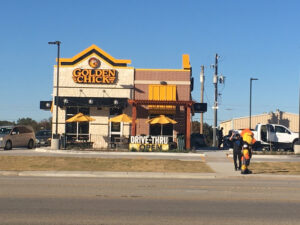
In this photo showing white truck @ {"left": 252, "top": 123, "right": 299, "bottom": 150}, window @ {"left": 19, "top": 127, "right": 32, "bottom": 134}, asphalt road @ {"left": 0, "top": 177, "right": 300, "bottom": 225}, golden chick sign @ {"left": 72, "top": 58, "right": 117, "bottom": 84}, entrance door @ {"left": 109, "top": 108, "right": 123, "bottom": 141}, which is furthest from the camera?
entrance door @ {"left": 109, "top": 108, "right": 123, "bottom": 141}

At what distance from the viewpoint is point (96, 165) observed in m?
20.8

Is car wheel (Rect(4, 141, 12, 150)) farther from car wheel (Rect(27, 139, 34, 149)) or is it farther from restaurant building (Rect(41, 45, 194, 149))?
restaurant building (Rect(41, 45, 194, 149))

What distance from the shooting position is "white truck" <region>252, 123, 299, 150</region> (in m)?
33.7

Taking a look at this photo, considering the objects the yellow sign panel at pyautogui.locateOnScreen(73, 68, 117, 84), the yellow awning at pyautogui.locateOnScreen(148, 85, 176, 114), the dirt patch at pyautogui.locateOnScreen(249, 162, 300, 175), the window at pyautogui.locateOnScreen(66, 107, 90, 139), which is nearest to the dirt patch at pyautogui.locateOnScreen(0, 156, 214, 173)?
the dirt patch at pyautogui.locateOnScreen(249, 162, 300, 175)

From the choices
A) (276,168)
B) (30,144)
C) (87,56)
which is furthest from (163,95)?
(276,168)

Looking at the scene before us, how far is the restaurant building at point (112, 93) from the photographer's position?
114 feet

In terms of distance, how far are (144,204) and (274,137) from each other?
25.2 metres

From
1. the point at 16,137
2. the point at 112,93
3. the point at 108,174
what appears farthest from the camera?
the point at 112,93

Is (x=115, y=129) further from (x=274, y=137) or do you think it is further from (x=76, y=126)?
(x=274, y=137)

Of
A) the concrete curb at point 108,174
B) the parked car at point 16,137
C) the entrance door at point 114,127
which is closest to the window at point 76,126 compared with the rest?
the entrance door at point 114,127

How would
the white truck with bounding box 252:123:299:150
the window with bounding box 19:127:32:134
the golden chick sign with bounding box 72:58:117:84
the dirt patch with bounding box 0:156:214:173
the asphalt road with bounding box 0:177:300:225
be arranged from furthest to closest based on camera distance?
the golden chick sign with bounding box 72:58:117:84
the white truck with bounding box 252:123:299:150
the window with bounding box 19:127:32:134
the dirt patch with bounding box 0:156:214:173
the asphalt road with bounding box 0:177:300:225

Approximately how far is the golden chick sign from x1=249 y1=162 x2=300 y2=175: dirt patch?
52.5 ft

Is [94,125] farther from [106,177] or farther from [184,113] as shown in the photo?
[106,177]

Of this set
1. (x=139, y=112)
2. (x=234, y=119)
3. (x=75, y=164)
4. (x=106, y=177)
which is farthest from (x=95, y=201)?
Result: (x=234, y=119)
